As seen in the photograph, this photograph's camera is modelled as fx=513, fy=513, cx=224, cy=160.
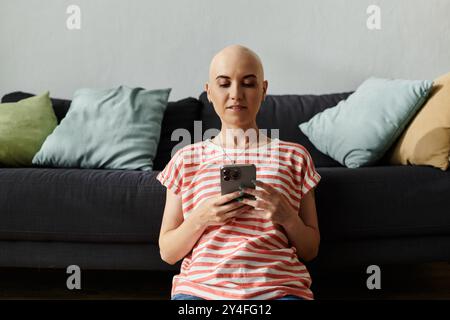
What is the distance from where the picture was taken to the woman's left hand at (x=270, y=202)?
1081 millimetres

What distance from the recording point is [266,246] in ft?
3.59

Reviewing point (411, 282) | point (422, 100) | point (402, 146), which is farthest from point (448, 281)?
point (422, 100)

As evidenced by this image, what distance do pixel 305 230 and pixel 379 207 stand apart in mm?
553

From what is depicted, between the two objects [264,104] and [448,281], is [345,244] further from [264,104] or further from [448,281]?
[264,104]

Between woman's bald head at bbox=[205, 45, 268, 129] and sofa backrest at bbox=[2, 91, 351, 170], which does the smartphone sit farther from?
sofa backrest at bbox=[2, 91, 351, 170]

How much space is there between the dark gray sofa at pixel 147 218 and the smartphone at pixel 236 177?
571 mm

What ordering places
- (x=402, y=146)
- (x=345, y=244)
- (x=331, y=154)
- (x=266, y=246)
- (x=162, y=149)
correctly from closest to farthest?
(x=266, y=246), (x=345, y=244), (x=402, y=146), (x=331, y=154), (x=162, y=149)

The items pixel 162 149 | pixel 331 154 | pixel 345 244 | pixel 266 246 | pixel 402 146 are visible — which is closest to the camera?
pixel 266 246

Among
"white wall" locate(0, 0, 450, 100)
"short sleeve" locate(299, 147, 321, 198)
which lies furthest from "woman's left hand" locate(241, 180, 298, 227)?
"white wall" locate(0, 0, 450, 100)

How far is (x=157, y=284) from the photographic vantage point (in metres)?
2.02

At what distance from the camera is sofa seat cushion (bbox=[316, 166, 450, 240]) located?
1608 millimetres

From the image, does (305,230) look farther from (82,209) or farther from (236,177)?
(82,209)

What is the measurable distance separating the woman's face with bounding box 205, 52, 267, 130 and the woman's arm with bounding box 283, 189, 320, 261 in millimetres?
236
